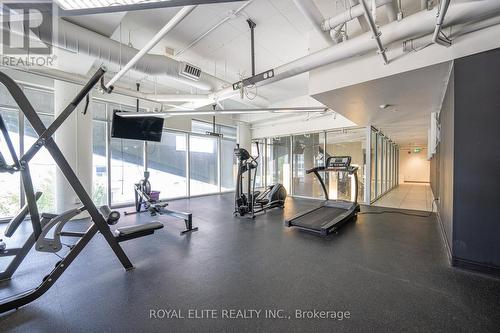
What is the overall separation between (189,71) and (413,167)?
50.7 ft

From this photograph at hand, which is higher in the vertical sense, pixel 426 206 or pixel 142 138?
pixel 142 138

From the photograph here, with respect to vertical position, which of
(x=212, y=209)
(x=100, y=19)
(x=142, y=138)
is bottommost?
(x=212, y=209)

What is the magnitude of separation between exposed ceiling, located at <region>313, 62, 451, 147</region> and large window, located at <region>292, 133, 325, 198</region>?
2221 millimetres

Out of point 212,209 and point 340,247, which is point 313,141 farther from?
point 340,247

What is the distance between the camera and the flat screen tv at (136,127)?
4.59 metres

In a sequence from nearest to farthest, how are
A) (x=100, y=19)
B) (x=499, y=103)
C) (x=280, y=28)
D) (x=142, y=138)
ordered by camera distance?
1. (x=499, y=103)
2. (x=100, y=19)
3. (x=280, y=28)
4. (x=142, y=138)

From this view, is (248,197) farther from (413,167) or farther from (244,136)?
(413,167)

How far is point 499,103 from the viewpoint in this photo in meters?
2.28

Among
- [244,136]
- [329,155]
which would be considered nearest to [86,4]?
[329,155]

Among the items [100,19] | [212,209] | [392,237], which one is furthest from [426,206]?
[100,19]

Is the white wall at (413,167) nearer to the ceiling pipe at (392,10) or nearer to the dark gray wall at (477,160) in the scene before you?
the dark gray wall at (477,160)

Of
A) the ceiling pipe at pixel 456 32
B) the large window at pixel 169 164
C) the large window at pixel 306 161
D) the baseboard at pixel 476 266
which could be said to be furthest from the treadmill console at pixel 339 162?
the large window at pixel 169 164

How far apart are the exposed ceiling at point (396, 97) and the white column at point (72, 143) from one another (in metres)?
5.11

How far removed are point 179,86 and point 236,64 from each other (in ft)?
6.97
